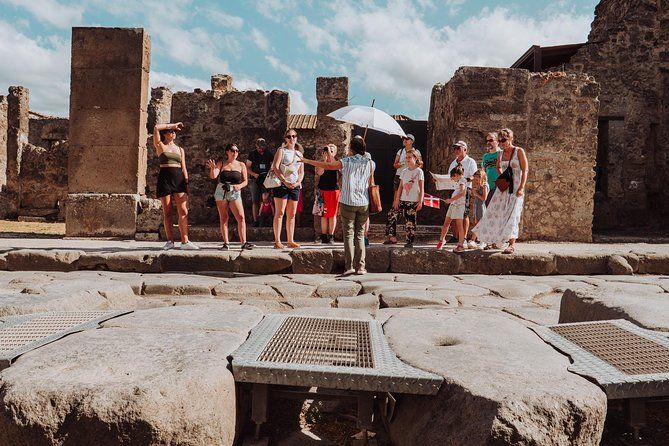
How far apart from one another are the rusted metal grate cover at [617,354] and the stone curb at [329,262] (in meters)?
3.31

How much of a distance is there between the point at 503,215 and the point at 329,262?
223 centimetres

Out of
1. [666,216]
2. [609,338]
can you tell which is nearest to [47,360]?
[609,338]

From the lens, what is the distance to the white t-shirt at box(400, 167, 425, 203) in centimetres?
667

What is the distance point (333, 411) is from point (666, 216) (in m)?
14.3

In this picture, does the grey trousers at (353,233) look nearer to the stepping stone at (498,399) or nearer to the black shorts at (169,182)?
the black shorts at (169,182)

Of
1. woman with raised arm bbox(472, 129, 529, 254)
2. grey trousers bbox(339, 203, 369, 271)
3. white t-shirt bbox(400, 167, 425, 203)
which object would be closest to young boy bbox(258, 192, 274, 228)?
white t-shirt bbox(400, 167, 425, 203)

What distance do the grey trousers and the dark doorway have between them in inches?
273

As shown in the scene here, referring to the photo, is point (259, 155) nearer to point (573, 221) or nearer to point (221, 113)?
point (221, 113)

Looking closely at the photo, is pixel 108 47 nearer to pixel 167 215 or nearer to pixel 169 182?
pixel 169 182

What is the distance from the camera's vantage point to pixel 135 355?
200 centimetres

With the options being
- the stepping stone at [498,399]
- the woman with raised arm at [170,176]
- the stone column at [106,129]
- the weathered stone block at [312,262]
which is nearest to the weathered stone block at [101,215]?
the stone column at [106,129]

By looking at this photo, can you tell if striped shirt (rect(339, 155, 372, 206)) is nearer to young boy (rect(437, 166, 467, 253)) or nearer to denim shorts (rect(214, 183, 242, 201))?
young boy (rect(437, 166, 467, 253))

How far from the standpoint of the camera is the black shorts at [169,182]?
6.45 meters

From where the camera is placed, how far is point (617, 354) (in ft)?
7.29
